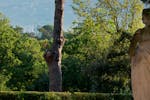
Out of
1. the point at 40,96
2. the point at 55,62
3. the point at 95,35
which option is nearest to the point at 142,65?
the point at 40,96

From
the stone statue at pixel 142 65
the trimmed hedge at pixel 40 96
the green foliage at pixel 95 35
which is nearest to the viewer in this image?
the stone statue at pixel 142 65

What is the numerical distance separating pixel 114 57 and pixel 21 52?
72.8 feet

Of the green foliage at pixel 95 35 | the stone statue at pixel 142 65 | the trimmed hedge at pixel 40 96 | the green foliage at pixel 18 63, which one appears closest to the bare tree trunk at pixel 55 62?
the trimmed hedge at pixel 40 96

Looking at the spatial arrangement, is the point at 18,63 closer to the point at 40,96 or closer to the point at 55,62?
the point at 55,62

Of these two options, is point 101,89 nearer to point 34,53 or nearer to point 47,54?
point 47,54

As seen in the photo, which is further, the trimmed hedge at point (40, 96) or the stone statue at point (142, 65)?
the trimmed hedge at point (40, 96)

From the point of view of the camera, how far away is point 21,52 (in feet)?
157

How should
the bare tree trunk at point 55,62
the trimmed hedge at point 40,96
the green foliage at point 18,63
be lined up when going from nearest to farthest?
the trimmed hedge at point 40,96 < the bare tree trunk at point 55,62 < the green foliage at point 18,63

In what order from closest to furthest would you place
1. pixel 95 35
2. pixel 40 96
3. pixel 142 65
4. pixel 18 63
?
1. pixel 142 65
2. pixel 40 96
3. pixel 95 35
4. pixel 18 63

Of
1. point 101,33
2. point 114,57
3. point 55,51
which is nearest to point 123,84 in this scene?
point 114,57

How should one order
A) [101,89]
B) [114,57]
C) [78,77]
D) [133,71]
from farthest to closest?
1. [78,77]
2. [101,89]
3. [114,57]
4. [133,71]

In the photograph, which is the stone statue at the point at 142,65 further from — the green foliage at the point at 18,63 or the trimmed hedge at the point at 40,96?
the green foliage at the point at 18,63

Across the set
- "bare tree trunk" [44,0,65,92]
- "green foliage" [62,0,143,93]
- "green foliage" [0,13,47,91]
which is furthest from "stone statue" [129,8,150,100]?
"green foliage" [0,13,47,91]

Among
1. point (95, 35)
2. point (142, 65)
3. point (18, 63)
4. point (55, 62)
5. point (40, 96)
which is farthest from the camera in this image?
point (18, 63)
